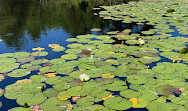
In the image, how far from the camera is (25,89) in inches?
162

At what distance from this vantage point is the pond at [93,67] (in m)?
3.76

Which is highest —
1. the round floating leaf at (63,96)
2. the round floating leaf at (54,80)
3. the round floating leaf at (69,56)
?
the round floating leaf at (69,56)

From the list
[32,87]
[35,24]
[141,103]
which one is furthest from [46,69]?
[35,24]

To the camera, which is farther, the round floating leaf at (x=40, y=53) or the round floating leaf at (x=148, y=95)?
the round floating leaf at (x=40, y=53)

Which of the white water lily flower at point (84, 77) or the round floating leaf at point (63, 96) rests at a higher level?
the white water lily flower at point (84, 77)

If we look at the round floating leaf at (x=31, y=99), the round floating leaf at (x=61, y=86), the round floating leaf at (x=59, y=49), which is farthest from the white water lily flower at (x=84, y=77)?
the round floating leaf at (x=59, y=49)

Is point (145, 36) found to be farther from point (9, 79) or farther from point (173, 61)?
point (9, 79)

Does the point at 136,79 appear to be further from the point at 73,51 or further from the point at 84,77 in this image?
the point at 73,51

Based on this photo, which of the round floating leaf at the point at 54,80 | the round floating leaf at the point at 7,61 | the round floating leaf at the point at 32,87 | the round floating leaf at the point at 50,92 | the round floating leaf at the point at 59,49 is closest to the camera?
the round floating leaf at the point at 50,92

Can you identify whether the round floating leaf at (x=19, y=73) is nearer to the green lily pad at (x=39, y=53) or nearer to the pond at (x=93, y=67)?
the pond at (x=93, y=67)

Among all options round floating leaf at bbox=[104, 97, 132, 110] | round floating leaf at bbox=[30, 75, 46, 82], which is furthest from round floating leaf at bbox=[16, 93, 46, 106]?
round floating leaf at bbox=[104, 97, 132, 110]

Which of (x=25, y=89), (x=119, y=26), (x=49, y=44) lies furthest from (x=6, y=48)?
(x=119, y=26)

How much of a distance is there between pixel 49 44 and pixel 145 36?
3.79m

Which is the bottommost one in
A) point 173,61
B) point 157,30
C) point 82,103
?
point 82,103
